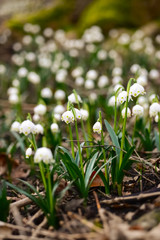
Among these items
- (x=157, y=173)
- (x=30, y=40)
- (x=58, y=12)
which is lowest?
(x=157, y=173)

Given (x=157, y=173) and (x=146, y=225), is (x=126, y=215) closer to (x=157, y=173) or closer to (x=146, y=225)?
(x=146, y=225)

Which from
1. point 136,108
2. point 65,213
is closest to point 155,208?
point 65,213

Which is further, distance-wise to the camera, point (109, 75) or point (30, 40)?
point (30, 40)

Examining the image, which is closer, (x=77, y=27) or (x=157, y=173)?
(x=157, y=173)

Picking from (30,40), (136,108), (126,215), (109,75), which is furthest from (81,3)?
(126,215)

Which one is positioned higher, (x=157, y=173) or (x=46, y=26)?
(x=46, y=26)

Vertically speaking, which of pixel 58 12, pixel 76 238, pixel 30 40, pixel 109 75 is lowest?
pixel 76 238

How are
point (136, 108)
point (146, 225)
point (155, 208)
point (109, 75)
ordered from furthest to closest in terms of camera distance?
1. point (109, 75)
2. point (136, 108)
3. point (155, 208)
4. point (146, 225)

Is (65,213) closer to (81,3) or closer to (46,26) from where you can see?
(46,26)

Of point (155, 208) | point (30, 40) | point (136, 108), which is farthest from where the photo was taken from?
point (30, 40)
